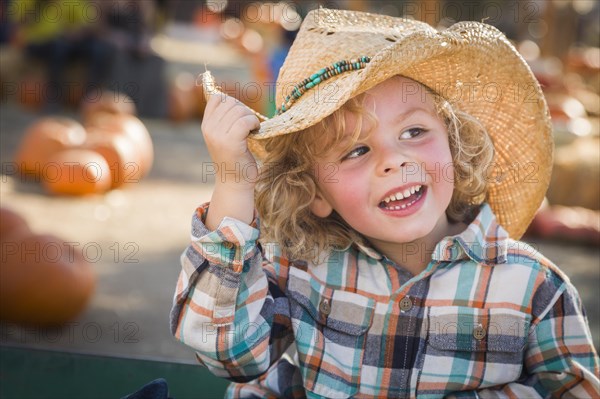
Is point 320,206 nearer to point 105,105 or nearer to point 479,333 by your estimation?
point 479,333

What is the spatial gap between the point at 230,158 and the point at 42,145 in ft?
13.0

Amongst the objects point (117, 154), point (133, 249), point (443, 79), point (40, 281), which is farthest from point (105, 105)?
point (443, 79)

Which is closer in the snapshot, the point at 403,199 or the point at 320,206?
the point at 403,199

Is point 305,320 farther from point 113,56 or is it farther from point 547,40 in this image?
point 547,40

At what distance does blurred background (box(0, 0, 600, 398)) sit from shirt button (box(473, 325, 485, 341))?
2.10 ft

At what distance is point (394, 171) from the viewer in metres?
1.64

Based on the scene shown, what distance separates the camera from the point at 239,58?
13508 millimetres

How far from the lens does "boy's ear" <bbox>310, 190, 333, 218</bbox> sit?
185 centimetres

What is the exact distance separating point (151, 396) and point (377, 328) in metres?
0.49

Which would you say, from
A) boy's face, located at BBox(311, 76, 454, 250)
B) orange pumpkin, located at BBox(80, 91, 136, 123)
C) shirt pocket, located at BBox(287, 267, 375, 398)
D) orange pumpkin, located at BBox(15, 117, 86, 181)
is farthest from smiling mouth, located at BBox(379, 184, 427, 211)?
orange pumpkin, located at BBox(80, 91, 136, 123)

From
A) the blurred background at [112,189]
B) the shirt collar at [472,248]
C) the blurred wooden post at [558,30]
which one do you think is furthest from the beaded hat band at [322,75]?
the blurred wooden post at [558,30]

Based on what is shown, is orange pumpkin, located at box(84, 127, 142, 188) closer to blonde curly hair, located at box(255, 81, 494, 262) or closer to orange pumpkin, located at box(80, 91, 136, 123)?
orange pumpkin, located at box(80, 91, 136, 123)

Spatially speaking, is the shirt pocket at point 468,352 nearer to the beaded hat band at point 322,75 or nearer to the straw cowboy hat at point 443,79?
the straw cowboy hat at point 443,79

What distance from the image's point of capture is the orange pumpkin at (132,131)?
5516 mm
